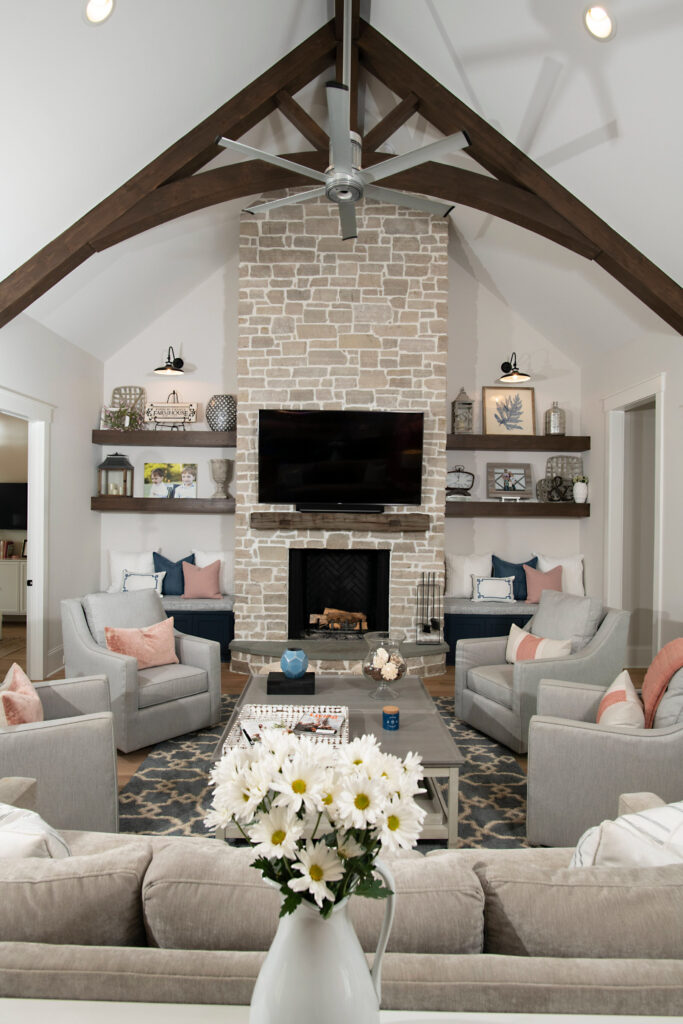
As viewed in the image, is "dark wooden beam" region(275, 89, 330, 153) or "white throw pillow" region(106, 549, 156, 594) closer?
"dark wooden beam" region(275, 89, 330, 153)

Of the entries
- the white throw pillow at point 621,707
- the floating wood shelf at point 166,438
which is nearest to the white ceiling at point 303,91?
the floating wood shelf at point 166,438

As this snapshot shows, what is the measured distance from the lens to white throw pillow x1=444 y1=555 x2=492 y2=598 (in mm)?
6336

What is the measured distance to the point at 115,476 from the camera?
6363mm

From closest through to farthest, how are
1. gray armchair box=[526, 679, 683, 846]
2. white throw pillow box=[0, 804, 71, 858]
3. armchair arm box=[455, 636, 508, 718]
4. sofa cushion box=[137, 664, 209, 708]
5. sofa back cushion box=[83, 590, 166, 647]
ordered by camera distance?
white throw pillow box=[0, 804, 71, 858]
gray armchair box=[526, 679, 683, 846]
sofa cushion box=[137, 664, 209, 708]
sofa back cushion box=[83, 590, 166, 647]
armchair arm box=[455, 636, 508, 718]

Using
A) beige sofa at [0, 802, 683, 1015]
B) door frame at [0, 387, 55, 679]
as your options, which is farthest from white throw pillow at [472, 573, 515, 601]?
beige sofa at [0, 802, 683, 1015]

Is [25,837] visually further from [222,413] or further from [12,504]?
[12,504]

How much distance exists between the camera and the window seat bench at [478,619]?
5922 mm

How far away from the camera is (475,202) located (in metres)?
4.76

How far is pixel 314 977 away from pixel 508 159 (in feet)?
15.3

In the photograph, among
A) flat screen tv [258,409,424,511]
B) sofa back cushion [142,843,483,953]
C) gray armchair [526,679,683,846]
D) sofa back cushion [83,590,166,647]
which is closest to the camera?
sofa back cushion [142,843,483,953]

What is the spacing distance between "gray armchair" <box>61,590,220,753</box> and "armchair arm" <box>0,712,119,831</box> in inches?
36.8

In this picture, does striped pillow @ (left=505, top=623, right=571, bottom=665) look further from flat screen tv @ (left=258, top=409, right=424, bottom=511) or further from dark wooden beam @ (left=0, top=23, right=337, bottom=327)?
dark wooden beam @ (left=0, top=23, right=337, bottom=327)

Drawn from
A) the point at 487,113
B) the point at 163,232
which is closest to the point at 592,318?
the point at 487,113

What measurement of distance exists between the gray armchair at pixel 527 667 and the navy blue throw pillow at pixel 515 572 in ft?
6.55
